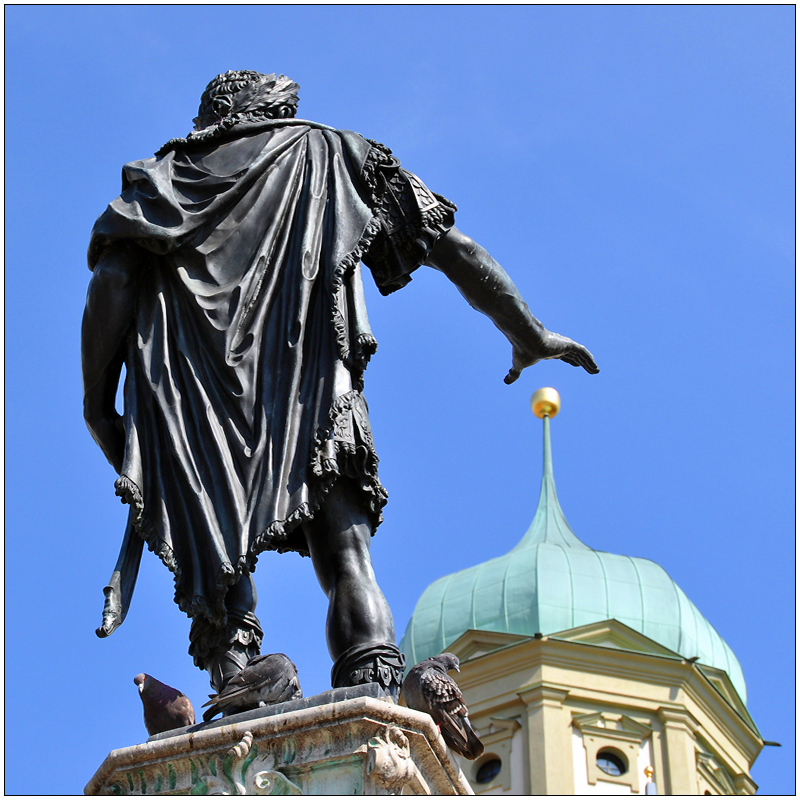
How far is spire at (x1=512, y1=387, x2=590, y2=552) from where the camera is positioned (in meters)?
47.7

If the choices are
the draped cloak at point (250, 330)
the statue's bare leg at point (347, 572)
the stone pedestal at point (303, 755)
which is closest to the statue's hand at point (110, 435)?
the draped cloak at point (250, 330)

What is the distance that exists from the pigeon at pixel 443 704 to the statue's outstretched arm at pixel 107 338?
1356mm

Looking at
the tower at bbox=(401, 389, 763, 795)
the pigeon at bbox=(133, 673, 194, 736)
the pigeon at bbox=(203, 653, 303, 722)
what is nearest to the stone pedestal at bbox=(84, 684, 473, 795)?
the pigeon at bbox=(203, 653, 303, 722)

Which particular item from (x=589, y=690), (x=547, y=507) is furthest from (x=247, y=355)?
(x=547, y=507)

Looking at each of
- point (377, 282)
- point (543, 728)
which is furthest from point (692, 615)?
point (377, 282)

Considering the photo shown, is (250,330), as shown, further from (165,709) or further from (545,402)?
(545,402)

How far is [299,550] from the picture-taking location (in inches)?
187

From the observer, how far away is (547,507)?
4962 cm

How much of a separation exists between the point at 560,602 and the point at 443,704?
40.2 metres

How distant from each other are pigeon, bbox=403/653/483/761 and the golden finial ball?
46986 millimetres

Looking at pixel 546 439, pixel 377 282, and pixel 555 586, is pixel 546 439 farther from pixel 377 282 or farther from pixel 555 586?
pixel 377 282

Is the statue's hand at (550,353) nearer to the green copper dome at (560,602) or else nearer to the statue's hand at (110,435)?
the statue's hand at (110,435)

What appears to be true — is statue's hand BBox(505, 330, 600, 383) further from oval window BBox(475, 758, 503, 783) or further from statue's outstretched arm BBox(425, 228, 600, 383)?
oval window BBox(475, 758, 503, 783)

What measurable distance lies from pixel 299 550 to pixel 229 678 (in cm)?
50
